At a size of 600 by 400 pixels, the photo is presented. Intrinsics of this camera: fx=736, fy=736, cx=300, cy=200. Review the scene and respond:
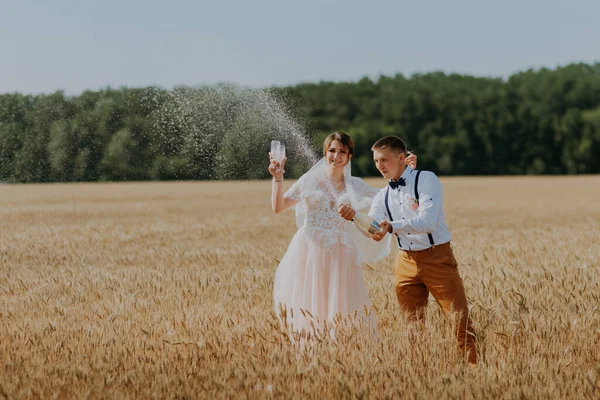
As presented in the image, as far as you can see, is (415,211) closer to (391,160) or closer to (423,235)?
(423,235)

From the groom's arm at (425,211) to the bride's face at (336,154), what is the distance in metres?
0.73

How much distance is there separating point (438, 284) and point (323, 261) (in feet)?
3.06

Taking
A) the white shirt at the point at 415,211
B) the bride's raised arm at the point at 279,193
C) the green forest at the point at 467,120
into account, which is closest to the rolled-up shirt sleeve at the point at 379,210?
the white shirt at the point at 415,211

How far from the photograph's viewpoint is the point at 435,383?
169 inches

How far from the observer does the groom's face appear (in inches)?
202

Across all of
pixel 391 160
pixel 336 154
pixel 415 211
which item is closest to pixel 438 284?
pixel 415 211

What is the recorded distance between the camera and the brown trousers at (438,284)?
16.9 feet

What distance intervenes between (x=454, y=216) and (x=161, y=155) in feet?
88.1

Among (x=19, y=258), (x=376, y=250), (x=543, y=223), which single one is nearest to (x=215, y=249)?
(x=19, y=258)

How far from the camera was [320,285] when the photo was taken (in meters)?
5.61

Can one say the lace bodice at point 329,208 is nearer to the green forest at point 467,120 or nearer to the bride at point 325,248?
the bride at point 325,248

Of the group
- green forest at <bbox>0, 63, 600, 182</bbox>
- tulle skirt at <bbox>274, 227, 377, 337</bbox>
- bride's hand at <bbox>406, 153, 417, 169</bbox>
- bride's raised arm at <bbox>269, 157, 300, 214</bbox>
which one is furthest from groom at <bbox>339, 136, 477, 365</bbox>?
green forest at <bbox>0, 63, 600, 182</bbox>

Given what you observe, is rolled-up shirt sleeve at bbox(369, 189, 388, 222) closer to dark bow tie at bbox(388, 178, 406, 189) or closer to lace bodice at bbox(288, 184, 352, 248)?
dark bow tie at bbox(388, 178, 406, 189)

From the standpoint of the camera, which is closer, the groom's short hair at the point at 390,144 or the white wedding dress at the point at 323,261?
the groom's short hair at the point at 390,144
